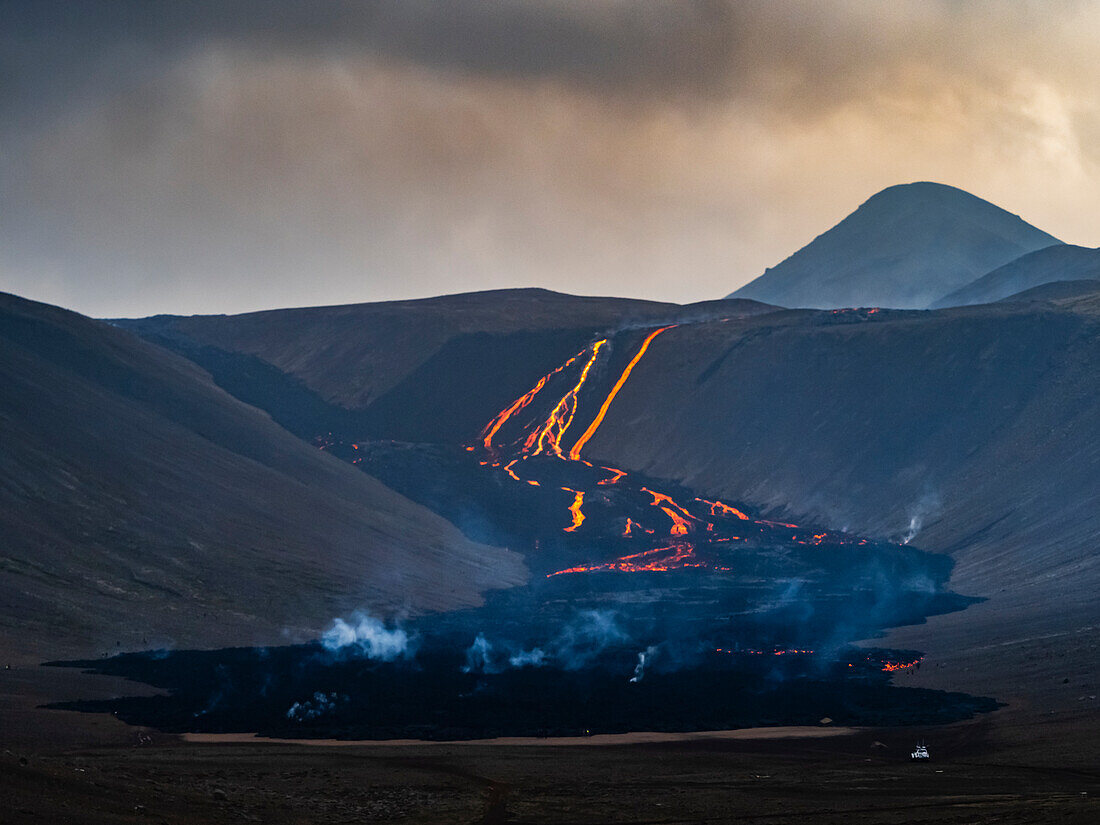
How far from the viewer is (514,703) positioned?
256ft

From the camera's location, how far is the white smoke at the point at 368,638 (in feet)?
323

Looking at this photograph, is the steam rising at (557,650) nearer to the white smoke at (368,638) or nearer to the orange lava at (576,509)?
the white smoke at (368,638)

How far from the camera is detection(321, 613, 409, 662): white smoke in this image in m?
98.4

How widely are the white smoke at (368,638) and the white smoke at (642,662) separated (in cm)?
1645

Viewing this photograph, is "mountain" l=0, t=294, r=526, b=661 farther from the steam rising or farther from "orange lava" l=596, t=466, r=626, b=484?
"orange lava" l=596, t=466, r=626, b=484

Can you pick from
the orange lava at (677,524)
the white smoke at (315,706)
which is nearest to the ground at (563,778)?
the white smoke at (315,706)

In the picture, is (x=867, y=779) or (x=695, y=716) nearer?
(x=867, y=779)

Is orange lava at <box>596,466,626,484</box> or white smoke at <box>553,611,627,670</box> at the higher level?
orange lava at <box>596,466,626,484</box>

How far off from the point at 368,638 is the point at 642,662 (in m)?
21.2

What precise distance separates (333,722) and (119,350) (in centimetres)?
11337

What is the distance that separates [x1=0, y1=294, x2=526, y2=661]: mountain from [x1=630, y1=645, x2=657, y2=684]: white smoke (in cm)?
2530

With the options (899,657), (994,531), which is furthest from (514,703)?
(994,531)

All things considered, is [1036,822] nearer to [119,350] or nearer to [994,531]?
[994,531]

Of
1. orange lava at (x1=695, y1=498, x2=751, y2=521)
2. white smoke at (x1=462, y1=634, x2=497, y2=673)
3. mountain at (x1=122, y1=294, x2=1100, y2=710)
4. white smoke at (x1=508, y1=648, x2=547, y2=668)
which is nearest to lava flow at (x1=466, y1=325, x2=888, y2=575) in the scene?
orange lava at (x1=695, y1=498, x2=751, y2=521)
